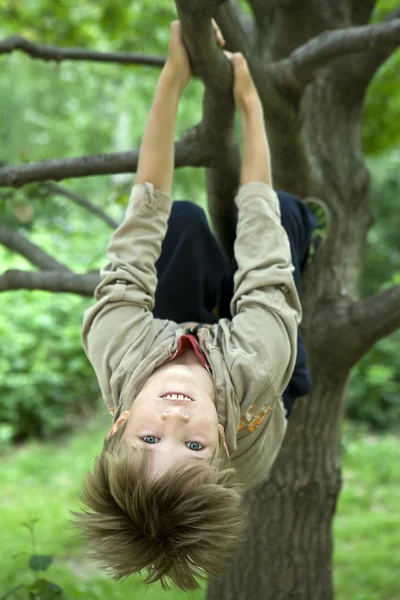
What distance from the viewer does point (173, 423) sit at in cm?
180

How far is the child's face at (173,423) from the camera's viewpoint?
180cm

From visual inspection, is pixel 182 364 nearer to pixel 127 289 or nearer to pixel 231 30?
pixel 127 289

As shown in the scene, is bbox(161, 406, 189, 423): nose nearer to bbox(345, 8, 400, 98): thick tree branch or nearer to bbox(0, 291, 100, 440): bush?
bbox(345, 8, 400, 98): thick tree branch

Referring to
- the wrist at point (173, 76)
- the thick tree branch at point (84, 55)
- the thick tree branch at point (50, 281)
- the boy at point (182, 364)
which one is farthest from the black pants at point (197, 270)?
the thick tree branch at point (84, 55)

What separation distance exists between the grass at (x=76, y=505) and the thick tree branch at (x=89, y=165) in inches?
54.0

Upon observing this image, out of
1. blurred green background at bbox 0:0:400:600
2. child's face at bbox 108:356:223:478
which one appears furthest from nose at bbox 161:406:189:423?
blurred green background at bbox 0:0:400:600

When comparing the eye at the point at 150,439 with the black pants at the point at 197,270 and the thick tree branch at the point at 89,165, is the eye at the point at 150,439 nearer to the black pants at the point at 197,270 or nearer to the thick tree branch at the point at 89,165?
the black pants at the point at 197,270

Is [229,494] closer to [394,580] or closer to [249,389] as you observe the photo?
[249,389]

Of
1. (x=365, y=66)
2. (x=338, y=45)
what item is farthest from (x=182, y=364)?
(x=365, y=66)

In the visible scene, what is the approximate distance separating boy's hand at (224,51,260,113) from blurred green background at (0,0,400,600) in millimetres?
1215

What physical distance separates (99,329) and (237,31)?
1.00 metres

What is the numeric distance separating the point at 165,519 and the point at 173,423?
0.73 feet

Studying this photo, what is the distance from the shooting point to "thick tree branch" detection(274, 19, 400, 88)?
208 cm

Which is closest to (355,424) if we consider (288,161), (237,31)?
(288,161)
